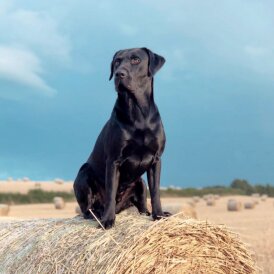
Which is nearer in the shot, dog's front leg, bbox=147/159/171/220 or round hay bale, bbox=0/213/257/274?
round hay bale, bbox=0/213/257/274

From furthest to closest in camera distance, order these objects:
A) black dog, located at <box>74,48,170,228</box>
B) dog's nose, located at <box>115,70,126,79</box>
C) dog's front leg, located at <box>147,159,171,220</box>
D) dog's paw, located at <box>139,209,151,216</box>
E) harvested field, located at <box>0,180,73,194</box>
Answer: harvested field, located at <box>0,180,73,194</box>, dog's paw, located at <box>139,209,151,216</box>, dog's front leg, located at <box>147,159,171,220</box>, black dog, located at <box>74,48,170,228</box>, dog's nose, located at <box>115,70,126,79</box>

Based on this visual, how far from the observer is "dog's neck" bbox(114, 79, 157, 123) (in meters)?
4.27

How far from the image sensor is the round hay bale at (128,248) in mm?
4191

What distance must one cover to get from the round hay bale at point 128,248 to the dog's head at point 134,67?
41.4 inches

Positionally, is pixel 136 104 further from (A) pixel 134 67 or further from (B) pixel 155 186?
(B) pixel 155 186

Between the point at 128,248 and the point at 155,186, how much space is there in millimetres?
553

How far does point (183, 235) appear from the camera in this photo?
181 inches

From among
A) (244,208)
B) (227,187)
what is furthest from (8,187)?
(244,208)

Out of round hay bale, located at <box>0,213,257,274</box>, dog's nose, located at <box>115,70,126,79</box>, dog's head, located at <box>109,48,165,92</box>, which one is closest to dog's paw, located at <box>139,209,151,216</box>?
round hay bale, located at <box>0,213,257,274</box>

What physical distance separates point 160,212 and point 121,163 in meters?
0.51

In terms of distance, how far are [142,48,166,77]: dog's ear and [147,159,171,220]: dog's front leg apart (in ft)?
2.22

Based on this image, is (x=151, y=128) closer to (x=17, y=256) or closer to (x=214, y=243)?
(x=214, y=243)

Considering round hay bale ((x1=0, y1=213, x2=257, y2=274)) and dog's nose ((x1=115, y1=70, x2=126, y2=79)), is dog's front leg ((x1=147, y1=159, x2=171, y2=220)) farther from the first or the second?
dog's nose ((x1=115, y1=70, x2=126, y2=79))

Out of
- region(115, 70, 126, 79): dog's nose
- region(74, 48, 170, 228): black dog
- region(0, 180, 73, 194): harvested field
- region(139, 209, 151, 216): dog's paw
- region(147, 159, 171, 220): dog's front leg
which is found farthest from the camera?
region(0, 180, 73, 194): harvested field
